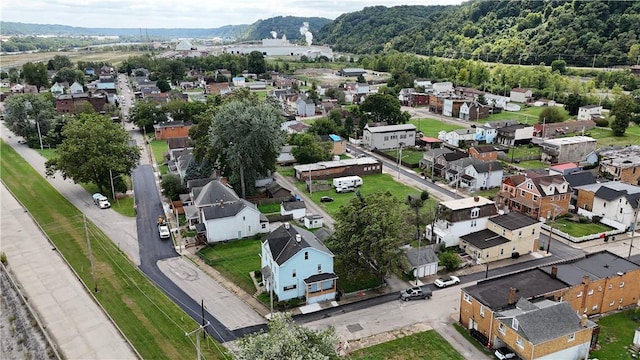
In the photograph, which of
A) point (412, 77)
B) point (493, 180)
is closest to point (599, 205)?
point (493, 180)

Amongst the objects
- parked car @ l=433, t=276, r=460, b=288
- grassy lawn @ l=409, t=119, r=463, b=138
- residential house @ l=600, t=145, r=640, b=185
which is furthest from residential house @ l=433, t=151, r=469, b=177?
parked car @ l=433, t=276, r=460, b=288

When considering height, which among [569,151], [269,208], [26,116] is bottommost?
[269,208]

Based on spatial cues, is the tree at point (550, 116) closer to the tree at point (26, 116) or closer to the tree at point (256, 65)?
the tree at point (26, 116)

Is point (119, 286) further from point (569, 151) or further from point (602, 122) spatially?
point (602, 122)

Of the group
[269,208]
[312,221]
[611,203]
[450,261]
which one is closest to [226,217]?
[312,221]

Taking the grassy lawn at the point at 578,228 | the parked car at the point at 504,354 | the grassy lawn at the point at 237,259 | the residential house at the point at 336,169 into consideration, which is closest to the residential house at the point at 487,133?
the residential house at the point at 336,169

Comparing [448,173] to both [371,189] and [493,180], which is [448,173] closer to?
[493,180]
